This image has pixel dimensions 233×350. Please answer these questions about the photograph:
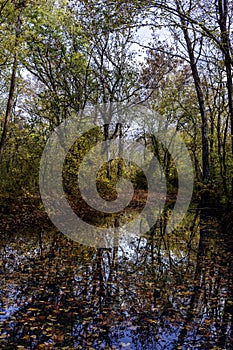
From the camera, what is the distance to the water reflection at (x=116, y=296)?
4391 mm

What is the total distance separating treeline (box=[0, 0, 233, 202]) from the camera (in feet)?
35.7

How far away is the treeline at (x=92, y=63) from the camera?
1088 centimetres

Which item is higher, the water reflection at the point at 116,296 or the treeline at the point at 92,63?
the treeline at the point at 92,63

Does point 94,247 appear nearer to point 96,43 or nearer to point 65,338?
point 65,338

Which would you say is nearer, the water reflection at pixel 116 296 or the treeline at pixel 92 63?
the water reflection at pixel 116 296

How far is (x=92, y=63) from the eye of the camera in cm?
2117

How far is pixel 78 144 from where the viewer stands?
15.1 m

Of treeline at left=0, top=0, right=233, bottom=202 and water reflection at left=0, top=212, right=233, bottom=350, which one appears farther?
treeline at left=0, top=0, right=233, bottom=202

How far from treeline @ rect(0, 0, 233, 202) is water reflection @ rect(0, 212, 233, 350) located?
5614 mm

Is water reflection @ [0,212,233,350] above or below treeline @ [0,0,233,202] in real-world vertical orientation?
below

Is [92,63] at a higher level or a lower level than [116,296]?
higher

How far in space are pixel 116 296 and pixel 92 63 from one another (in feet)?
58.8

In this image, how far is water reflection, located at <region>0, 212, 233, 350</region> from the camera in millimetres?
4391

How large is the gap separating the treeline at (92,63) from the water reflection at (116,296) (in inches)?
221
